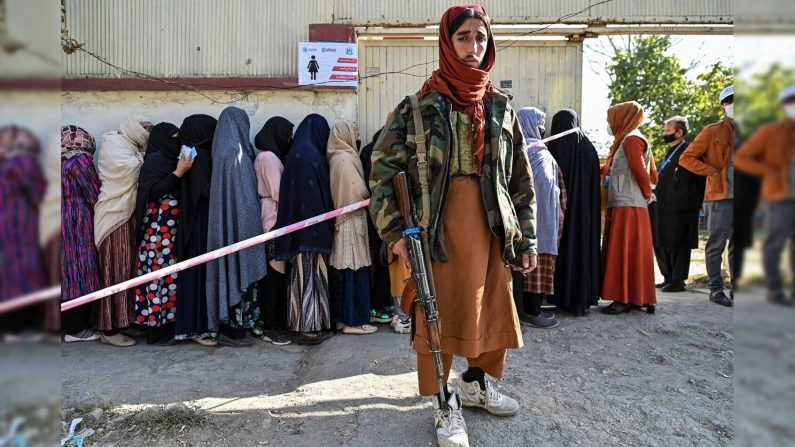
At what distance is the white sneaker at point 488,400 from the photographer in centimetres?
248

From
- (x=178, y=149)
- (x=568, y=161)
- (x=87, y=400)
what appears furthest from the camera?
(x=568, y=161)

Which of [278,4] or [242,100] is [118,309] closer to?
[242,100]

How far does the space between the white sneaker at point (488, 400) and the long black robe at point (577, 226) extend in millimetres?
2002

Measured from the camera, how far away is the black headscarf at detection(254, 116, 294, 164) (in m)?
4.02

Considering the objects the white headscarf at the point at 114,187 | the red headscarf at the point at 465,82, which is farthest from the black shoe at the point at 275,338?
the red headscarf at the point at 465,82

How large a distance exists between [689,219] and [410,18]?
139 inches

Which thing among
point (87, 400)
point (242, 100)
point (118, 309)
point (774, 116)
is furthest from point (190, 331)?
point (774, 116)

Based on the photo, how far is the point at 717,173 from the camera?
442 cm

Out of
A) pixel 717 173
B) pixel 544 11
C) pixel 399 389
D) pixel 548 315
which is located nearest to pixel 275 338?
pixel 399 389

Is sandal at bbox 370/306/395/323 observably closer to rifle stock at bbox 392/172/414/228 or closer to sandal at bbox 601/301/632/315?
sandal at bbox 601/301/632/315

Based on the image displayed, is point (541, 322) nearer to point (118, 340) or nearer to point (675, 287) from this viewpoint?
point (675, 287)

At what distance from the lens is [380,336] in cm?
383

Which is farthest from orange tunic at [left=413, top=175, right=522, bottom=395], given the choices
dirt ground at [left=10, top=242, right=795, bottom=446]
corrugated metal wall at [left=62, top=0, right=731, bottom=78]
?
corrugated metal wall at [left=62, top=0, right=731, bottom=78]

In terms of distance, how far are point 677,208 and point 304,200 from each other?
3906 millimetres
